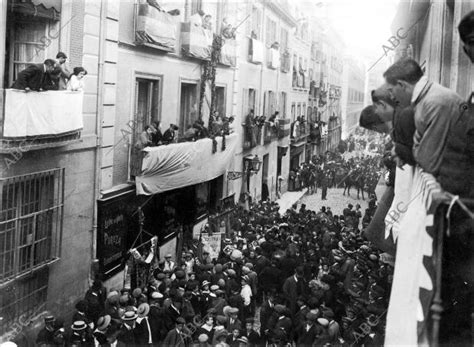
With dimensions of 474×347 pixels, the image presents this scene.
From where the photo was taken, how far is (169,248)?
18625 millimetres

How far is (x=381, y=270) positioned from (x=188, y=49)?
9.59 m

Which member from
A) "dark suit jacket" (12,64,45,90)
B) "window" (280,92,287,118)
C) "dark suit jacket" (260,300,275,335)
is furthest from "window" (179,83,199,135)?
"dark suit jacket" (260,300,275,335)

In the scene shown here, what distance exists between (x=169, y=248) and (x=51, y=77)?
8890mm

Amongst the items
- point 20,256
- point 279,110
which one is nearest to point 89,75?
point 20,256

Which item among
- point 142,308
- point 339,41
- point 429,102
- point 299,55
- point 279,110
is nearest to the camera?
point 429,102

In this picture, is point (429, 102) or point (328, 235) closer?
point (429, 102)

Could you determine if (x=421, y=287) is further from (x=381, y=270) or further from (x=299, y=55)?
(x=299, y=55)

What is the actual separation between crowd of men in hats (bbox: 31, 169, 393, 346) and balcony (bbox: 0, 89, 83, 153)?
318 cm

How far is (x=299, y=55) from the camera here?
31.0 m

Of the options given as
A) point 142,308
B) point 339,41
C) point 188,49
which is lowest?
point 142,308

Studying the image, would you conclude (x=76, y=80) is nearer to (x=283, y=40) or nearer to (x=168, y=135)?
(x=168, y=135)

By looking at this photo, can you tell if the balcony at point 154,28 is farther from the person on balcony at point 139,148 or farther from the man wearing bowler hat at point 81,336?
the man wearing bowler hat at point 81,336

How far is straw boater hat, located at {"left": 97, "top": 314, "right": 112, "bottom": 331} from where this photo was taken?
9500mm

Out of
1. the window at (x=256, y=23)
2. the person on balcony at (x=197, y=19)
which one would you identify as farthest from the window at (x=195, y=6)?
the window at (x=256, y=23)
